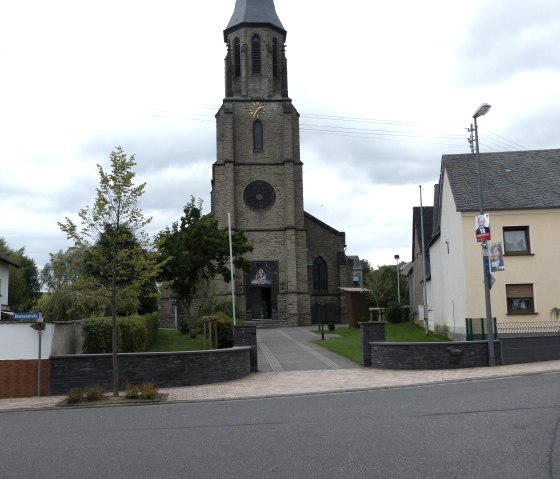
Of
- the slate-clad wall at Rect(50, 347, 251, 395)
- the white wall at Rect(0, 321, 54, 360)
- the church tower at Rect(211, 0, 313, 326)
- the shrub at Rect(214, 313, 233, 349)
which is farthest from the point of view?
the church tower at Rect(211, 0, 313, 326)

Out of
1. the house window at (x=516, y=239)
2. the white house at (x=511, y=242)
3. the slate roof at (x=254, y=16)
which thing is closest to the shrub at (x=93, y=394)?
the white house at (x=511, y=242)

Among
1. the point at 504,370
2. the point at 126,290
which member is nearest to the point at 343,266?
the point at 504,370

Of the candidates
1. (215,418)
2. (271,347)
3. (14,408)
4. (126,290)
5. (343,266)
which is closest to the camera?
(215,418)

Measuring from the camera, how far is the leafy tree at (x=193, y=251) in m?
32.9

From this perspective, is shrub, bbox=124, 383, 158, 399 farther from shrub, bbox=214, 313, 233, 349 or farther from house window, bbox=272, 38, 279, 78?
house window, bbox=272, 38, 279, 78

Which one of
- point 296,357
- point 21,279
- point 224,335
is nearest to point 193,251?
point 224,335

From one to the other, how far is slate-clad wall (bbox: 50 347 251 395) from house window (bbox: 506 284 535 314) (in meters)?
13.9

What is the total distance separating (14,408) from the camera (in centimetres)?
1405

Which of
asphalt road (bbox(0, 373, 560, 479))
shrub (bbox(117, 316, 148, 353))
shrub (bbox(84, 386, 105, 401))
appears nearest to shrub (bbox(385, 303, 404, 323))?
shrub (bbox(117, 316, 148, 353))

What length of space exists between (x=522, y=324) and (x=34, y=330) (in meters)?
18.5

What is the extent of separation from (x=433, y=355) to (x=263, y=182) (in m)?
34.4

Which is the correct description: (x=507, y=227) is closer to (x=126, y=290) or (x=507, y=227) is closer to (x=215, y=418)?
(x=126, y=290)

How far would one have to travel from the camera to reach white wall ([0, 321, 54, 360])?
53.3 feet

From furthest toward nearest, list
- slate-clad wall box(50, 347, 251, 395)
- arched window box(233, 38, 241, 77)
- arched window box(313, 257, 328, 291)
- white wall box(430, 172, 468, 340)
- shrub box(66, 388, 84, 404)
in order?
arched window box(313, 257, 328, 291)
arched window box(233, 38, 241, 77)
white wall box(430, 172, 468, 340)
slate-clad wall box(50, 347, 251, 395)
shrub box(66, 388, 84, 404)
